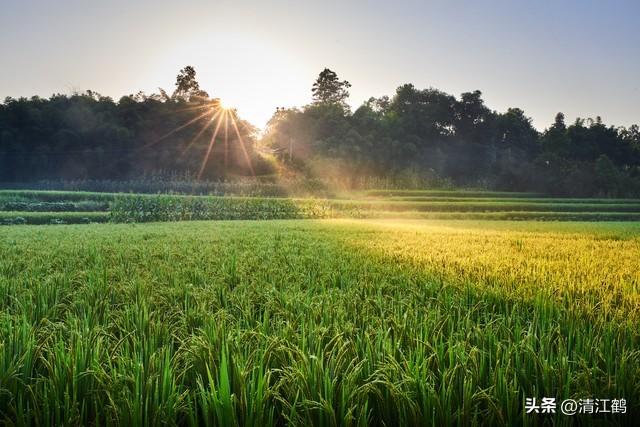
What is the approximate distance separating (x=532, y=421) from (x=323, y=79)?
223 ft

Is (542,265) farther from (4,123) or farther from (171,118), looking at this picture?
(4,123)

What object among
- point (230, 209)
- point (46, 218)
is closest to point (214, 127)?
point (230, 209)

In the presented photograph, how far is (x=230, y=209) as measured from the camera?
837 inches

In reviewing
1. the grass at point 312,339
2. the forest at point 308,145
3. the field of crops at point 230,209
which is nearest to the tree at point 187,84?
the forest at point 308,145

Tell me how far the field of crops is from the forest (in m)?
14.6

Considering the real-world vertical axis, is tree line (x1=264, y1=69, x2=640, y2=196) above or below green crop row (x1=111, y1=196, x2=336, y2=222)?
above

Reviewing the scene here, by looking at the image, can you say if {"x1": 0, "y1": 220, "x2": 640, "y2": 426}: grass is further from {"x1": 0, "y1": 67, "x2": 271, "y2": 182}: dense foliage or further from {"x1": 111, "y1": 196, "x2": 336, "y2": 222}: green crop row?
{"x1": 0, "y1": 67, "x2": 271, "y2": 182}: dense foliage

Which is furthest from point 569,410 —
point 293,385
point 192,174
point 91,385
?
point 192,174

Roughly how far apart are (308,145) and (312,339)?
155 feet

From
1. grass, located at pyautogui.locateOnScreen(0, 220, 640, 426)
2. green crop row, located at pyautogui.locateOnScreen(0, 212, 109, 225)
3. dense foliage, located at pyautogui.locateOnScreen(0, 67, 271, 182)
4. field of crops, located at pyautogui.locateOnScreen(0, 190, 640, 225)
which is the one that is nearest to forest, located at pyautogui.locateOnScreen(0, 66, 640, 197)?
dense foliage, located at pyautogui.locateOnScreen(0, 67, 271, 182)

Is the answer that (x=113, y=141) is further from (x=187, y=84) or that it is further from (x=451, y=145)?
(x=451, y=145)

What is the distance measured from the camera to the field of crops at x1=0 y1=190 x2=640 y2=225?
1823 cm

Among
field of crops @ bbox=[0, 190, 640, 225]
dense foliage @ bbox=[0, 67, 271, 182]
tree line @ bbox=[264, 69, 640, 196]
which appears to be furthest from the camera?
tree line @ bbox=[264, 69, 640, 196]

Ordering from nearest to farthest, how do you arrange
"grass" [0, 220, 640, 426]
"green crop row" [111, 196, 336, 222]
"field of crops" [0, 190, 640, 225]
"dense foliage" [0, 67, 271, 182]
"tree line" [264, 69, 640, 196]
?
"grass" [0, 220, 640, 426], "field of crops" [0, 190, 640, 225], "green crop row" [111, 196, 336, 222], "dense foliage" [0, 67, 271, 182], "tree line" [264, 69, 640, 196]
